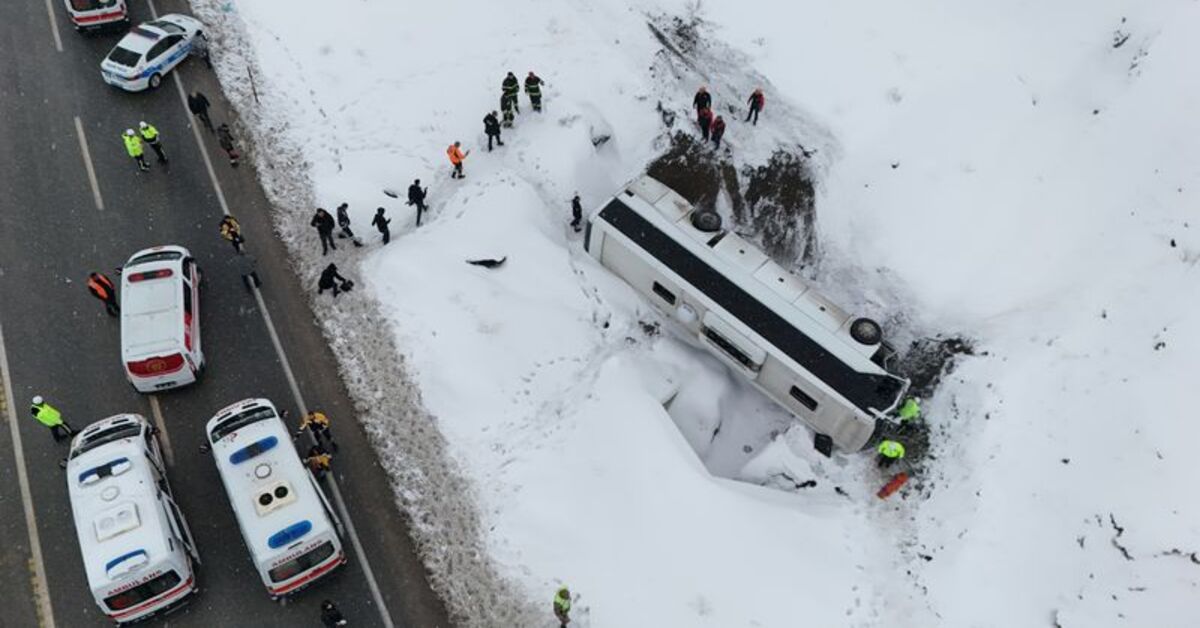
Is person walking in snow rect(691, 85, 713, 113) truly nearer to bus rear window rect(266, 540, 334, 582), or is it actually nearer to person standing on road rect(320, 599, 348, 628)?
bus rear window rect(266, 540, 334, 582)

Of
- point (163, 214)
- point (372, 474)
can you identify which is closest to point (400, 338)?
point (372, 474)

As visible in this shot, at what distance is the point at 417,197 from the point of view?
21.5 m

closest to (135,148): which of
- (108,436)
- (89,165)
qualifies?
(89,165)

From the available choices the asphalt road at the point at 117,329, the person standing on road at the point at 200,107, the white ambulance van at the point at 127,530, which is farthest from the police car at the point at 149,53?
the white ambulance van at the point at 127,530

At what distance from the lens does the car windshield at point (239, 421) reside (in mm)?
16672

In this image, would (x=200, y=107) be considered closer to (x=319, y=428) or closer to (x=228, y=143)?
(x=228, y=143)

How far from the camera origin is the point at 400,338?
1964cm

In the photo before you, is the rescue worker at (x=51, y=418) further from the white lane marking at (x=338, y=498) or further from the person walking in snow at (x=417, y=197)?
the person walking in snow at (x=417, y=197)

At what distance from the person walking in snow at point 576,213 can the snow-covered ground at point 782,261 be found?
65 centimetres

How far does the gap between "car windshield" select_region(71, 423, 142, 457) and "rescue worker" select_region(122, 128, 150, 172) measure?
886cm

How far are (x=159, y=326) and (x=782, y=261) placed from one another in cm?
1602

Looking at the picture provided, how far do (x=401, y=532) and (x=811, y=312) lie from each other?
1047 centimetres

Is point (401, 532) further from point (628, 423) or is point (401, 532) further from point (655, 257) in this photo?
point (655, 257)

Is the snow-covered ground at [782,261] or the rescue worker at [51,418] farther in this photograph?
the rescue worker at [51,418]
